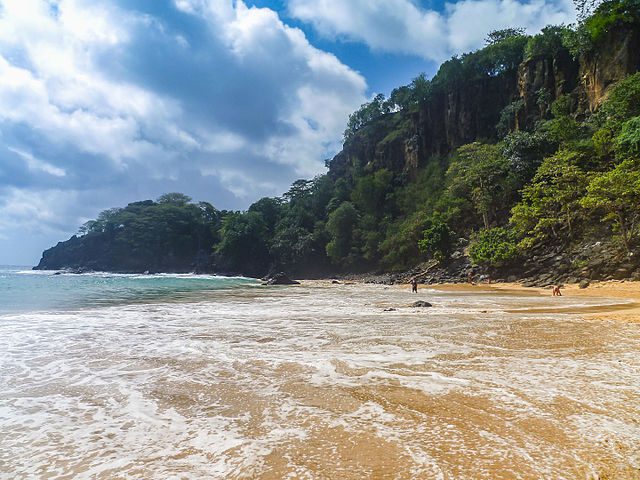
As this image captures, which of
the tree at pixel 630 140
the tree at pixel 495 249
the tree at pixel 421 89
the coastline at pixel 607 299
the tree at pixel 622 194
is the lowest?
the coastline at pixel 607 299

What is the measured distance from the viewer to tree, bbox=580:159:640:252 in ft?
71.3

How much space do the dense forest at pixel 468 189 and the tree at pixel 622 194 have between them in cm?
10

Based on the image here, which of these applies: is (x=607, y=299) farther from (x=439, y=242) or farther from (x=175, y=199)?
(x=175, y=199)

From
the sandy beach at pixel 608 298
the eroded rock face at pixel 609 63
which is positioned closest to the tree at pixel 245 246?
the sandy beach at pixel 608 298

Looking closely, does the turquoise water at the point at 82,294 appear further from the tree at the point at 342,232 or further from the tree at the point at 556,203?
the tree at the point at 556,203

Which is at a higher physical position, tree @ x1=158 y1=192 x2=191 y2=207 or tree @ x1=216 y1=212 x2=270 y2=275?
tree @ x1=158 y1=192 x2=191 y2=207

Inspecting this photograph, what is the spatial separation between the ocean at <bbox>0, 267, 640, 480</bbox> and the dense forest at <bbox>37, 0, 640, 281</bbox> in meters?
21.1

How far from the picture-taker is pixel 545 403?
178 inches

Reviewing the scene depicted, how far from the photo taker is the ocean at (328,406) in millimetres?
3328

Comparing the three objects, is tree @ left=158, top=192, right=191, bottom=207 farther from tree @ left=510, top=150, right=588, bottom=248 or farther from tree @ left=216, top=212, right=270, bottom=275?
tree @ left=510, top=150, right=588, bottom=248

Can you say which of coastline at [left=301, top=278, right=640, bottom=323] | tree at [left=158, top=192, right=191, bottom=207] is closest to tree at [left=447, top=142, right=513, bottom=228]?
coastline at [left=301, top=278, right=640, bottom=323]

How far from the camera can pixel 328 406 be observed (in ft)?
15.5

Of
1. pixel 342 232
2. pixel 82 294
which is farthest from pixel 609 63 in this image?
pixel 82 294

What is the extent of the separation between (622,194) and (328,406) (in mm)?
24870
